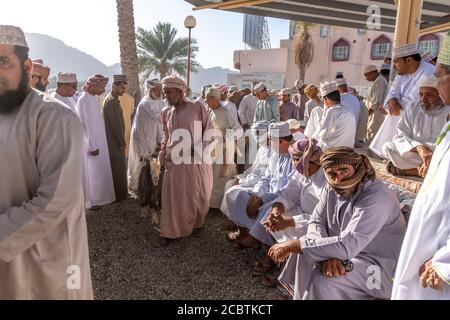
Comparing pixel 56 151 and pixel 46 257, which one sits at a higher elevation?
pixel 56 151

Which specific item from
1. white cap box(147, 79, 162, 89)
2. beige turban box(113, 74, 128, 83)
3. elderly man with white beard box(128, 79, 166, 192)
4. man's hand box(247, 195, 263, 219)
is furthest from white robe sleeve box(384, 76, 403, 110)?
beige turban box(113, 74, 128, 83)

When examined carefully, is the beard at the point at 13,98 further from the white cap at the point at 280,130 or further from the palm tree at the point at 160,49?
the palm tree at the point at 160,49

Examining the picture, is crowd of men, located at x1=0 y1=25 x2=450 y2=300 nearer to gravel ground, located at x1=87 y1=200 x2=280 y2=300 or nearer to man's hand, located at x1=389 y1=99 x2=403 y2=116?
man's hand, located at x1=389 y1=99 x2=403 y2=116

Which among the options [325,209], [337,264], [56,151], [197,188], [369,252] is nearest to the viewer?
[56,151]

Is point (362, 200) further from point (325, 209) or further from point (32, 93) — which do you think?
point (32, 93)

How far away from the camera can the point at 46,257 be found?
159 cm

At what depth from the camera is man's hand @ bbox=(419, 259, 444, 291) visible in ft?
4.81

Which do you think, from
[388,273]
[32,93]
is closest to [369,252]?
[388,273]

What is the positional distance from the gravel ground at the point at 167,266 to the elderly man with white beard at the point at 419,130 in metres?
1.65

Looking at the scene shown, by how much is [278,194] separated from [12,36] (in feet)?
8.85

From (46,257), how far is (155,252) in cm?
217

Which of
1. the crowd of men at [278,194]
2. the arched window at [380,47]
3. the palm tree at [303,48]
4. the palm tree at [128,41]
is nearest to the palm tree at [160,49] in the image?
the palm tree at [303,48]

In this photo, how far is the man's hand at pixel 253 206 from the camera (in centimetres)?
354

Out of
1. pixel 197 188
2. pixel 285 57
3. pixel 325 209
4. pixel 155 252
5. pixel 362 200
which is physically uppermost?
pixel 285 57
